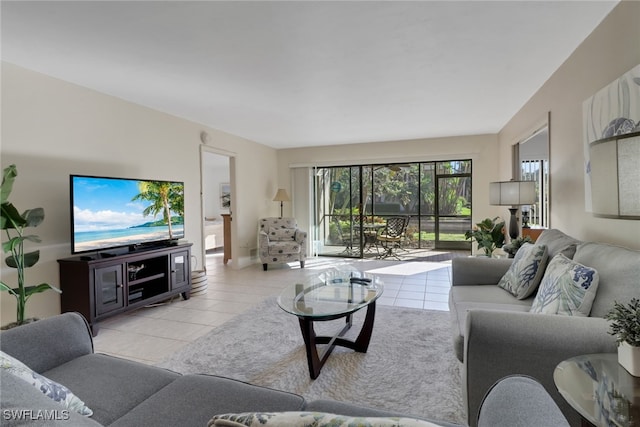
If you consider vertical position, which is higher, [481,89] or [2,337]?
[481,89]

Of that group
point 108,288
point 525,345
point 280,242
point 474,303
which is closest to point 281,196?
point 280,242

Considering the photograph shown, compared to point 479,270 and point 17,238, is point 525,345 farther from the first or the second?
point 17,238

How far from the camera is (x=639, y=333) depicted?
40.0 inches

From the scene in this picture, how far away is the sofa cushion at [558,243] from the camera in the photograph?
79.0 inches

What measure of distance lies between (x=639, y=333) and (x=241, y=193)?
5350mm

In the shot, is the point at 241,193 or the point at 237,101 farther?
the point at 241,193

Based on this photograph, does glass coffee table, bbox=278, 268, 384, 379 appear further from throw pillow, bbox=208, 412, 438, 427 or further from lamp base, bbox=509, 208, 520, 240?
lamp base, bbox=509, 208, 520, 240

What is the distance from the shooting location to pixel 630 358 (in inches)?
41.4

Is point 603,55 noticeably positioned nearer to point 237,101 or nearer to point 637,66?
point 637,66

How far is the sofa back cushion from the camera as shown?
1.39 m

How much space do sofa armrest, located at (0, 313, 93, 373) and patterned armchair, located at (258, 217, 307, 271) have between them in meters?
3.97

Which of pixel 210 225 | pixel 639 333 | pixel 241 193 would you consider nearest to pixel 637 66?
pixel 639 333

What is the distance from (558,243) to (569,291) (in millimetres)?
736

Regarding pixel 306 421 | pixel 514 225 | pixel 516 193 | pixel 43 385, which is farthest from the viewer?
pixel 514 225
